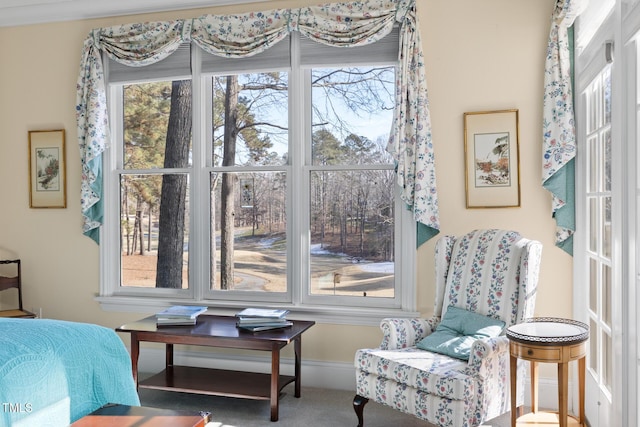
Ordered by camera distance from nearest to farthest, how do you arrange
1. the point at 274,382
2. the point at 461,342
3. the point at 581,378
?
the point at 581,378 → the point at 461,342 → the point at 274,382

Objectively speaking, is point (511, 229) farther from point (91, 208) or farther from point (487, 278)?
point (91, 208)

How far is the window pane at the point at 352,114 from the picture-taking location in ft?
13.1

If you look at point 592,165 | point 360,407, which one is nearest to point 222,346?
point 360,407

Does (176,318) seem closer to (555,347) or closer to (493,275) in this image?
(493,275)

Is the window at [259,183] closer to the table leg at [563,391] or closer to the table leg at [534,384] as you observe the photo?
the table leg at [534,384]

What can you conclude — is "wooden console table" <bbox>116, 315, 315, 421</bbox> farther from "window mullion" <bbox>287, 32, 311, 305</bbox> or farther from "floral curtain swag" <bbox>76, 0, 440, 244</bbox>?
"floral curtain swag" <bbox>76, 0, 440, 244</bbox>

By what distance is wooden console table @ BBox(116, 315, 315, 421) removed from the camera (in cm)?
340

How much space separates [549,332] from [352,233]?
159 centimetres

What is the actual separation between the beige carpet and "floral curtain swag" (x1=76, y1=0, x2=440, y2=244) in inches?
44.4

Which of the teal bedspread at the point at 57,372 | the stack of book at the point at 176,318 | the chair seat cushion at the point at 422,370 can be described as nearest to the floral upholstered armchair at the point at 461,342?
the chair seat cushion at the point at 422,370

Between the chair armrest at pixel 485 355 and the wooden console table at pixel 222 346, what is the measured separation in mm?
1066

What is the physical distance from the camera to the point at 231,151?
4.26 meters

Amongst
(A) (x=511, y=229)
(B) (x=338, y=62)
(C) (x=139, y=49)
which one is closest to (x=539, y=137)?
(A) (x=511, y=229)

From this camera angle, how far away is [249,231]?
423cm
